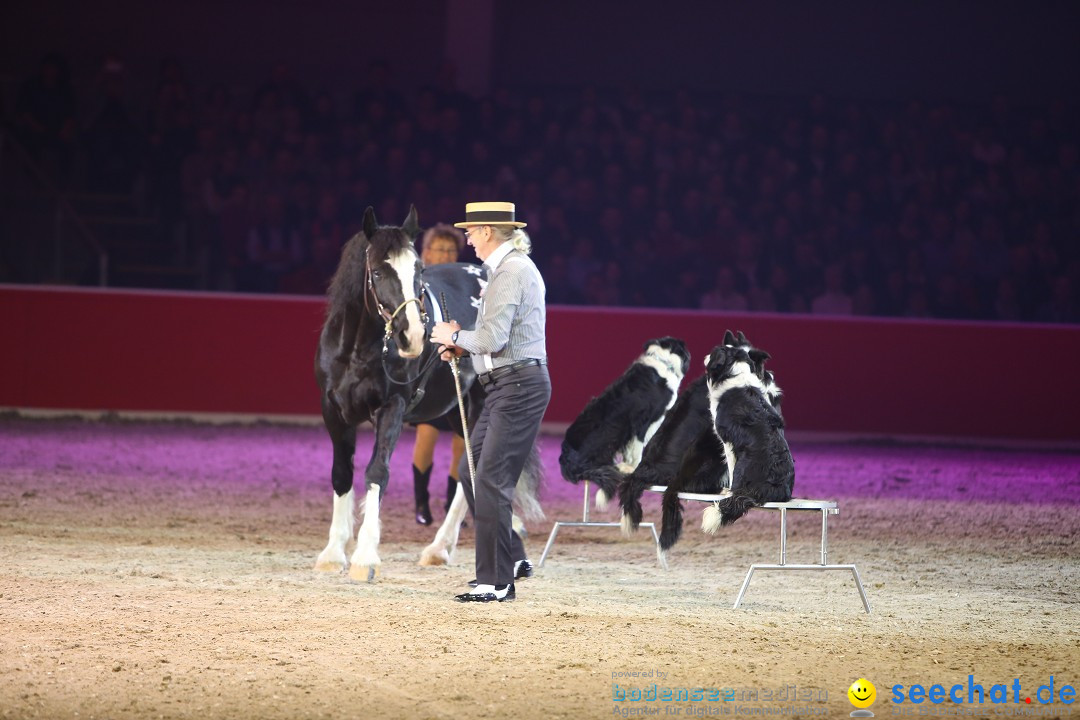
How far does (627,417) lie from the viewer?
26.4 ft

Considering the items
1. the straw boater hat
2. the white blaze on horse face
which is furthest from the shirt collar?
the white blaze on horse face

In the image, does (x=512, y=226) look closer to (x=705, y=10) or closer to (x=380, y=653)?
(x=380, y=653)

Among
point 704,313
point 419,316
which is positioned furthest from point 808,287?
point 419,316

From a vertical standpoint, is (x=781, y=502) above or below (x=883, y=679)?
above

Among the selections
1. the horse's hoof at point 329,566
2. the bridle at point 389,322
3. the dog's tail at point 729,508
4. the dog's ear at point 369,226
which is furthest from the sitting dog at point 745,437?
the horse's hoof at point 329,566

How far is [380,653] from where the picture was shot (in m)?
5.63

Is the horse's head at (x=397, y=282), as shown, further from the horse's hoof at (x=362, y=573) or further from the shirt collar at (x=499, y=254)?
the horse's hoof at (x=362, y=573)

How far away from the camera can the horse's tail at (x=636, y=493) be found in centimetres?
732

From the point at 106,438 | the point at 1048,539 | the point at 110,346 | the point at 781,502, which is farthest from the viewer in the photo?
the point at 110,346

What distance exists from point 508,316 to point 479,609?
143cm

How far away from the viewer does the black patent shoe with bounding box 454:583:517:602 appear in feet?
22.2

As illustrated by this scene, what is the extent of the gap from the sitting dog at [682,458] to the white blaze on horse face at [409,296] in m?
1.38

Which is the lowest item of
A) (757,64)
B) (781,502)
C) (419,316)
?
(781,502)

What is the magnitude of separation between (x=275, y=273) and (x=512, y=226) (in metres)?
10.2
